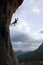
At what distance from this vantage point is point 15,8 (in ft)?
37.8

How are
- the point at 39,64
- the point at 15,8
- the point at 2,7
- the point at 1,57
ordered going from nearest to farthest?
the point at 1,57 → the point at 2,7 → the point at 15,8 → the point at 39,64

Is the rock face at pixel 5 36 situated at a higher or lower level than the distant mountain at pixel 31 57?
lower

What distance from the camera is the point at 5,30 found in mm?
9852

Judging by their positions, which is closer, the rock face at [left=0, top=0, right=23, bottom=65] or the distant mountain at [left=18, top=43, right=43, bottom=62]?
the rock face at [left=0, top=0, right=23, bottom=65]

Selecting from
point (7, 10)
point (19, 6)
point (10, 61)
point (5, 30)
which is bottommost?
point (10, 61)

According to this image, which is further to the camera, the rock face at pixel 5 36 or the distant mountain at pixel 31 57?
the distant mountain at pixel 31 57

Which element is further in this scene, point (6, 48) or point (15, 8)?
point (15, 8)

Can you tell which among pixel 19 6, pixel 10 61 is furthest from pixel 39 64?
pixel 10 61

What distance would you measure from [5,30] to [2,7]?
3.18 feet

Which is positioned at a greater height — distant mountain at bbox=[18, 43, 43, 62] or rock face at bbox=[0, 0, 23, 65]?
distant mountain at bbox=[18, 43, 43, 62]

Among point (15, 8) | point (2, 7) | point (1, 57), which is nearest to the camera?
point (1, 57)

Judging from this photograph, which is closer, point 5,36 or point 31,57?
point 5,36

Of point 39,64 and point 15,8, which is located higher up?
point 15,8

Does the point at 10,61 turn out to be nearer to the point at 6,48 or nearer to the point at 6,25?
the point at 6,48
